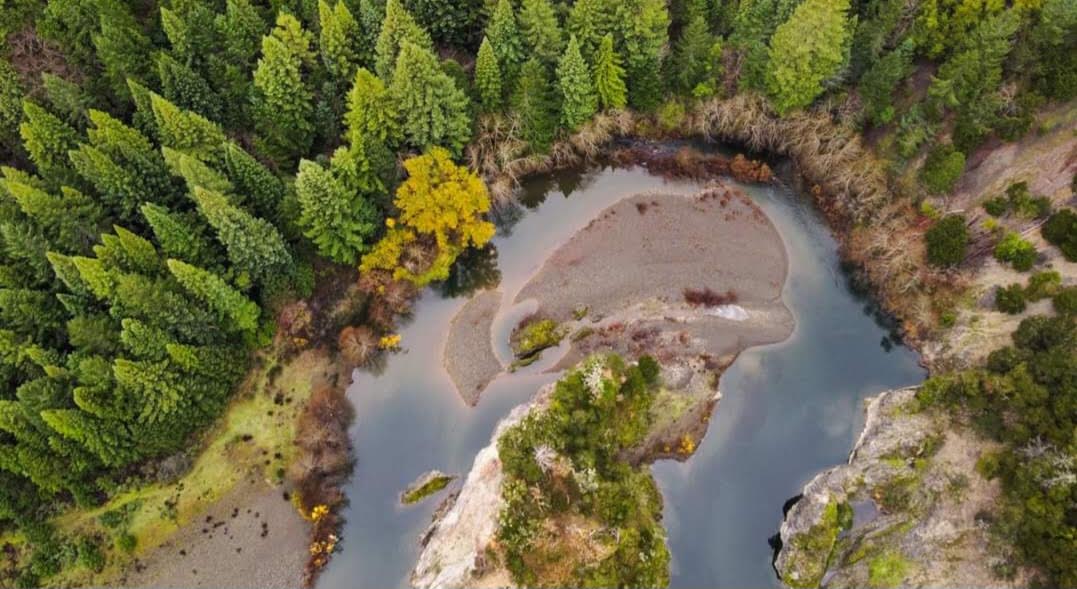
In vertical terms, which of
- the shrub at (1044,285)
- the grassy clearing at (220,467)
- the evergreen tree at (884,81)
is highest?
the grassy clearing at (220,467)

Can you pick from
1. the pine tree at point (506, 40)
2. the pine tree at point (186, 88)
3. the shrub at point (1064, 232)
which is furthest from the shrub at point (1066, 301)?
the pine tree at point (186, 88)

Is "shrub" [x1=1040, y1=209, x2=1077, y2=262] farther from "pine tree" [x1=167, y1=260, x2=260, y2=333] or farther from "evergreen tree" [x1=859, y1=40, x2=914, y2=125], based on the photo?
"pine tree" [x1=167, y1=260, x2=260, y2=333]

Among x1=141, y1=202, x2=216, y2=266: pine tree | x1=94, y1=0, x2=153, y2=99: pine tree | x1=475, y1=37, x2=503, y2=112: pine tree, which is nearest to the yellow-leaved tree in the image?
x1=475, y1=37, x2=503, y2=112: pine tree

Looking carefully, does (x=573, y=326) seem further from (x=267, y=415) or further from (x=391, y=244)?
(x=267, y=415)

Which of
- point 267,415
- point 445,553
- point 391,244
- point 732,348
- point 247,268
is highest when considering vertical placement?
point 247,268

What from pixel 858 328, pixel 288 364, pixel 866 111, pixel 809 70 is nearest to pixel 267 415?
pixel 288 364

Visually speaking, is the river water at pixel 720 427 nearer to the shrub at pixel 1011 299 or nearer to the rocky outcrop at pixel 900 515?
the rocky outcrop at pixel 900 515

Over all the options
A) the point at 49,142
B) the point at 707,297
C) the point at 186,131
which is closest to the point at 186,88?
the point at 186,131
